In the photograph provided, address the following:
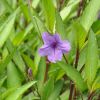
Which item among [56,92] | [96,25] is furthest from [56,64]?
[96,25]

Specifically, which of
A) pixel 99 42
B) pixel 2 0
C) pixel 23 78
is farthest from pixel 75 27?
pixel 2 0

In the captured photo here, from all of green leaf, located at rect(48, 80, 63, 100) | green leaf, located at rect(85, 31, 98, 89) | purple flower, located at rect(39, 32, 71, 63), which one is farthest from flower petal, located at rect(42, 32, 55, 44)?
green leaf, located at rect(48, 80, 63, 100)

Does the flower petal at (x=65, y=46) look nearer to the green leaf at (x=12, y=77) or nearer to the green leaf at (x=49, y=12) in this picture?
the green leaf at (x=49, y=12)

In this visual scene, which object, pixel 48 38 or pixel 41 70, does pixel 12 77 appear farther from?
pixel 48 38

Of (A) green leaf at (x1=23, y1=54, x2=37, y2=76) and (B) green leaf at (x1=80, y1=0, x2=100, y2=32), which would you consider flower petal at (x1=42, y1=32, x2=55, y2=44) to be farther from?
(A) green leaf at (x1=23, y1=54, x2=37, y2=76)

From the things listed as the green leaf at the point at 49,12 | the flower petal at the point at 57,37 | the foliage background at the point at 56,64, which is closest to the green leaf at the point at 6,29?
the foliage background at the point at 56,64

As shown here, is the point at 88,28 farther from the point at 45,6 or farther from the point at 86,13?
the point at 45,6
